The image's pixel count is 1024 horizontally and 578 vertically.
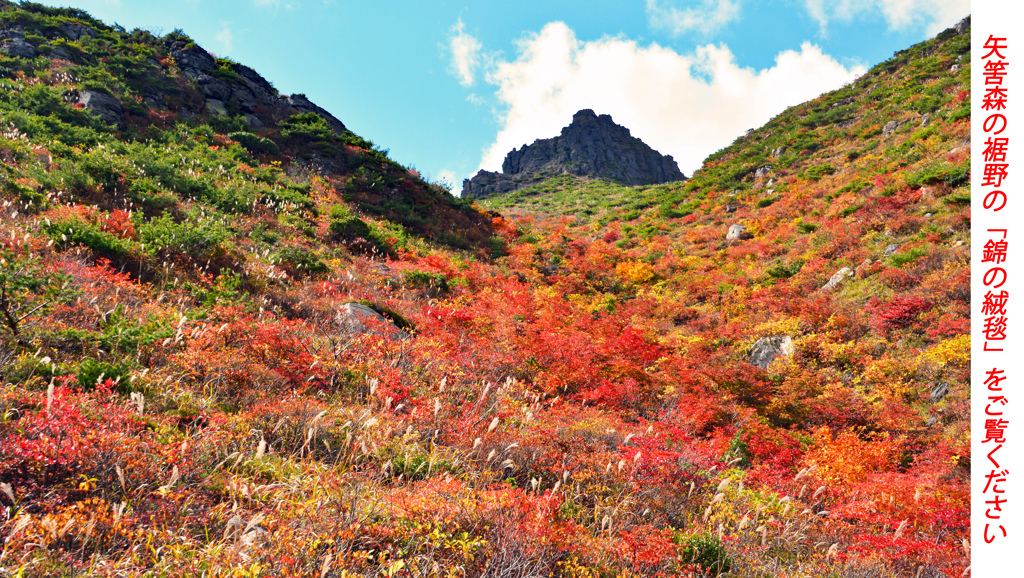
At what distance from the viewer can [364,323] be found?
8195 millimetres

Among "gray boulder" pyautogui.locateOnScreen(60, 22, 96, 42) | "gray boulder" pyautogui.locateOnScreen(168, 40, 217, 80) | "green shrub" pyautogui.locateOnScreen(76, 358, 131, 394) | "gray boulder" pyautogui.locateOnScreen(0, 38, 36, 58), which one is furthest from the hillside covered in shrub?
"gray boulder" pyautogui.locateOnScreen(168, 40, 217, 80)

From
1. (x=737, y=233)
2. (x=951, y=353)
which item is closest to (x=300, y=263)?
(x=951, y=353)

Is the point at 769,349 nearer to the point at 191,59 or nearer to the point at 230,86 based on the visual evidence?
the point at 230,86

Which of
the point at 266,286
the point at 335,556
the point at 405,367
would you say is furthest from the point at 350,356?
the point at 335,556

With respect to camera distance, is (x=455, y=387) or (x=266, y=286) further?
(x=266, y=286)

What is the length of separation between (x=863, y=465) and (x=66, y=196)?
17.7 meters

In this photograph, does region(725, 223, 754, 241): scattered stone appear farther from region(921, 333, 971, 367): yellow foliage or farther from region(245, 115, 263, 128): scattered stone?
region(245, 115, 263, 128): scattered stone

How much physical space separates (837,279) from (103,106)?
29.3 metres

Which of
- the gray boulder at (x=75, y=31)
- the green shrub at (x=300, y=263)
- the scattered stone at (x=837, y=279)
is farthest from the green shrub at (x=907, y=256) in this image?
the gray boulder at (x=75, y=31)

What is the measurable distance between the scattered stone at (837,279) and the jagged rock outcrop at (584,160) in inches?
2293

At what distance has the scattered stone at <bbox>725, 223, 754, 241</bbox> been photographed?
1975cm

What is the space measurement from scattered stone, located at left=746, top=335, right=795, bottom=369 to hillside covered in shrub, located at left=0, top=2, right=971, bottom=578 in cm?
8

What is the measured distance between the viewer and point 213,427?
12.0 ft

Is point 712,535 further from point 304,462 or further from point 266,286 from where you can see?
point 266,286
